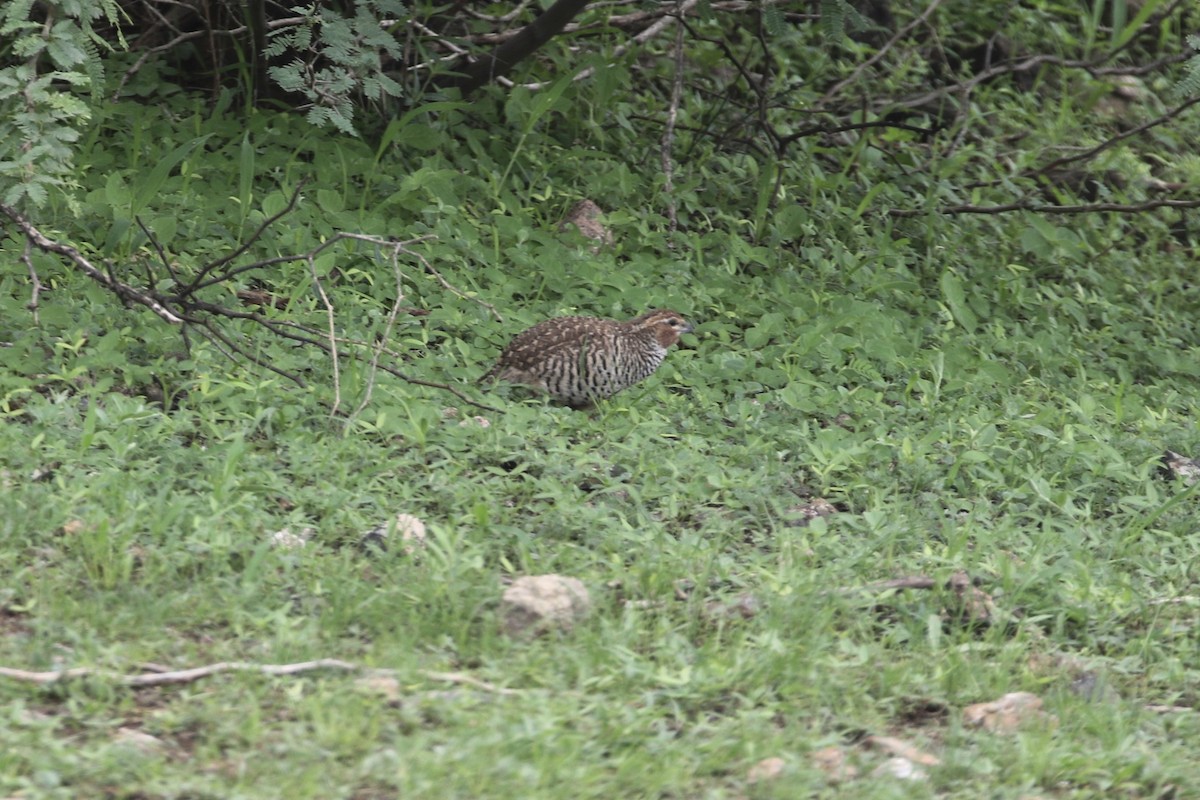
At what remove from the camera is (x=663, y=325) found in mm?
7664

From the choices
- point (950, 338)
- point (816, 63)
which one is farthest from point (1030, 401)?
point (816, 63)

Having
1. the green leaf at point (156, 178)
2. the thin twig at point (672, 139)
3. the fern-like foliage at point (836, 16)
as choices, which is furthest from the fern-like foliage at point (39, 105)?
the thin twig at point (672, 139)

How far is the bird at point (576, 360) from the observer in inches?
276

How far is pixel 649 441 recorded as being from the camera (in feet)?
21.1

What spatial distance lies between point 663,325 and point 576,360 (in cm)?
80

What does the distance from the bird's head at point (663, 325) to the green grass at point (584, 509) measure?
0.15m

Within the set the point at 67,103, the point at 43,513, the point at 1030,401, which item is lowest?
the point at 1030,401

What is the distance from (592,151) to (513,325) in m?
2.17

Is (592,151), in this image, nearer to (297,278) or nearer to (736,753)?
(297,278)

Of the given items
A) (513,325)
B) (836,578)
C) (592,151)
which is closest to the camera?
(836,578)

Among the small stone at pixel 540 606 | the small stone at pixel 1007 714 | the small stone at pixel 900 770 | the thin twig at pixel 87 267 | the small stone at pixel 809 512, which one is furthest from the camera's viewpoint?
the thin twig at pixel 87 267

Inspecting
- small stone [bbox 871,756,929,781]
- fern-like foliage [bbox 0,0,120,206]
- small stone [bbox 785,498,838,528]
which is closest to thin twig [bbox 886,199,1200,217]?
small stone [bbox 785,498,838,528]

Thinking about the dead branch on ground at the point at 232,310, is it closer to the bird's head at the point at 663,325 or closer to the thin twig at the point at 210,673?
the bird's head at the point at 663,325

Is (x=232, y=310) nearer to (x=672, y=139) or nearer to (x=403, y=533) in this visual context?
(x=403, y=533)
